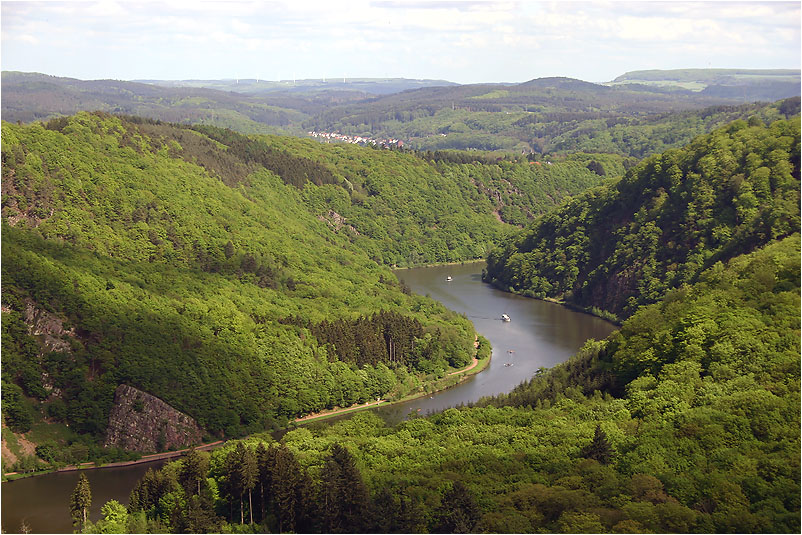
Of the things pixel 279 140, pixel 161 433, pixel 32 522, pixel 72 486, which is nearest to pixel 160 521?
pixel 32 522

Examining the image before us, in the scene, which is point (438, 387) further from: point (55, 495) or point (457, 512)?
point (457, 512)

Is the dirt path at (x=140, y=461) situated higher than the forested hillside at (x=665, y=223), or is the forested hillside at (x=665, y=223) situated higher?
the forested hillside at (x=665, y=223)

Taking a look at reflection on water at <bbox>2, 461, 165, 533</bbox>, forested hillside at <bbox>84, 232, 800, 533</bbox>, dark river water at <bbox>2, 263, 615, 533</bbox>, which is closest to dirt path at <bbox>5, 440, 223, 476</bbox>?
reflection on water at <bbox>2, 461, 165, 533</bbox>

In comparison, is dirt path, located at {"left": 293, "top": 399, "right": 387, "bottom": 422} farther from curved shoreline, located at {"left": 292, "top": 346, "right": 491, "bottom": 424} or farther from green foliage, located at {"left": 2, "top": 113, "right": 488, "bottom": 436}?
green foliage, located at {"left": 2, "top": 113, "right": 488, "bottom": 436}

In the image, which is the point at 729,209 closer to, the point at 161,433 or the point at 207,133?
the point at 161,433

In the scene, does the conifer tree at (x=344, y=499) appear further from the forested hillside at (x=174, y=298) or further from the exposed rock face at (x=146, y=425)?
the forested hillside at (x=174, y=298)

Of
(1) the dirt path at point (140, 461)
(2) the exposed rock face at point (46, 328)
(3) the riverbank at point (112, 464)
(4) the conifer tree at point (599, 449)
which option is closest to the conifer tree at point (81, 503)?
(3) the riverbank at point (112, 464)
